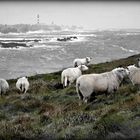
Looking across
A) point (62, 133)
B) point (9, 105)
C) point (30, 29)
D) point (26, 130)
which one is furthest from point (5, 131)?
point (30, 29)

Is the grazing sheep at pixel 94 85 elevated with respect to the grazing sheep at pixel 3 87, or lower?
elevated

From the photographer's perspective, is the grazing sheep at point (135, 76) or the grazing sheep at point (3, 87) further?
the grazing sheep at point (3, 87)

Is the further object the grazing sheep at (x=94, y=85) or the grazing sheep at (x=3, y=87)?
the grazing sheep at (x=3, y=87)

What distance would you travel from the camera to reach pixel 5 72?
137ft

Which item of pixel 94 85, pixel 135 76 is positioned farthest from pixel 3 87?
pixel 94 85

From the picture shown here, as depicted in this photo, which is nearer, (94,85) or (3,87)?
(94,85)

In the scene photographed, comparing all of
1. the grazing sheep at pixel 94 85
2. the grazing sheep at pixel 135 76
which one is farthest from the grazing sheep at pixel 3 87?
the grazing sheep at pixel 94 85

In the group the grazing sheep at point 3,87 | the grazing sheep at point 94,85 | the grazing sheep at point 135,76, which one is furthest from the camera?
the grazing sheep at point 3,87

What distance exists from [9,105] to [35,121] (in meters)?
3.68

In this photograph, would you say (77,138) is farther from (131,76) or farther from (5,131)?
(131,76)

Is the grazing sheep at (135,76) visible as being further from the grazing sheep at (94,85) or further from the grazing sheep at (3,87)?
the grazing sheep at (3,87)

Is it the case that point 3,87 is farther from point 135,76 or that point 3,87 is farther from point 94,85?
point 94,85

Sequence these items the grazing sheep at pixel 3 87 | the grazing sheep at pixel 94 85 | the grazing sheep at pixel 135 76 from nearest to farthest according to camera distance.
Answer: the grazing sheep at pixel 94 85 < the grazing sheep at pixel 135 76 < the grazing sheep at pixel 3 87

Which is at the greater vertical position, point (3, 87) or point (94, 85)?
A: point (94, 85)
